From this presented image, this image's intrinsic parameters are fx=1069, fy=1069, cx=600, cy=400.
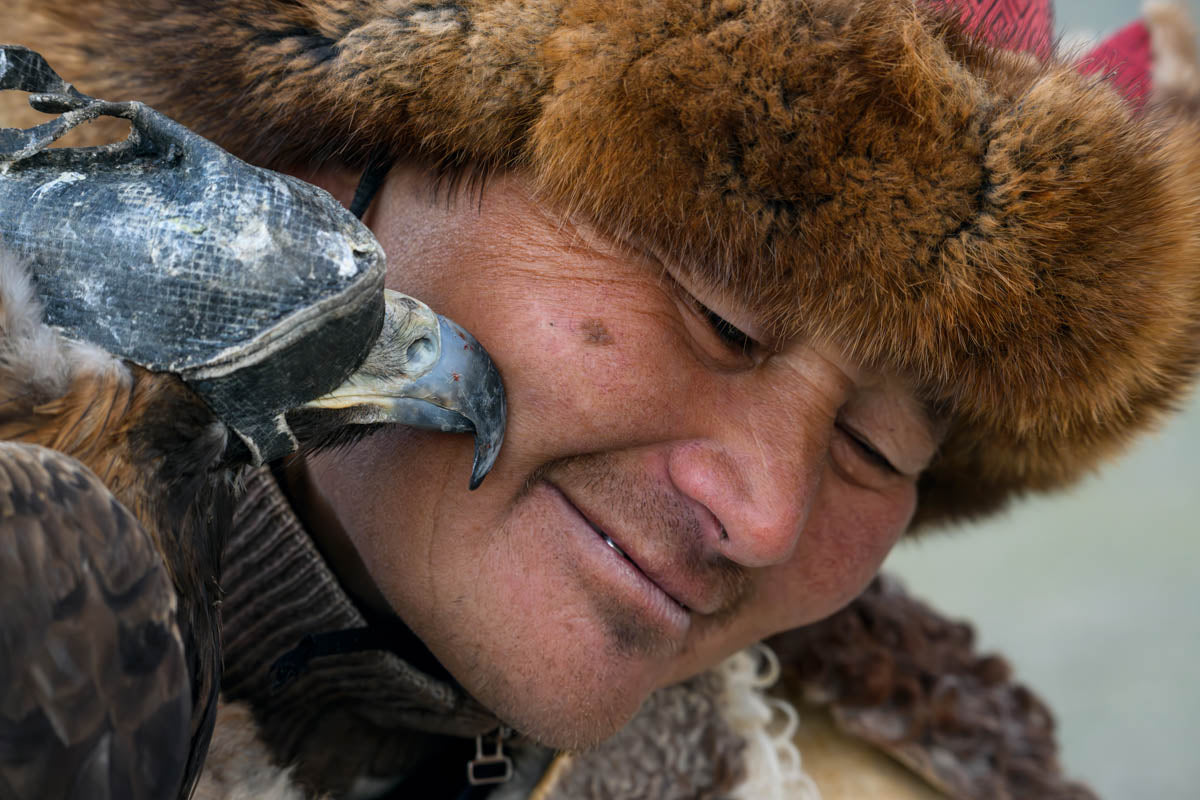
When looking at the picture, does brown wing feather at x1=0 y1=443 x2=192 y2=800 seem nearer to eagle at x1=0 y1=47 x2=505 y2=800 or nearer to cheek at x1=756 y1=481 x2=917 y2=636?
eagle at x1=0 y1=47 x2=505 y2=800

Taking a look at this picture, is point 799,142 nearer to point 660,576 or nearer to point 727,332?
point 727,332

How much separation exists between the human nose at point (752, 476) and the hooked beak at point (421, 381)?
0.67ft

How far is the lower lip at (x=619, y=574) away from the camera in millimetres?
957

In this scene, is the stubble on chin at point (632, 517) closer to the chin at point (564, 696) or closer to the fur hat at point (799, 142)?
the chin at point (564, 696)

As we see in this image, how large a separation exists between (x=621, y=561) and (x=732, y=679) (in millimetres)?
496

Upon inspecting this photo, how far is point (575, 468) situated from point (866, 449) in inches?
14.1

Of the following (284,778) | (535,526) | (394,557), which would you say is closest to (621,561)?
(535,526)

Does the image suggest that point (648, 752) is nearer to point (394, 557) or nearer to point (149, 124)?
point (394, 557)

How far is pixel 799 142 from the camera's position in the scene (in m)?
0.81

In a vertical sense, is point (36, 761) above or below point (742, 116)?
below

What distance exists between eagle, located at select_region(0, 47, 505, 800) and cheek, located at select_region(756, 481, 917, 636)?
1.81 feet

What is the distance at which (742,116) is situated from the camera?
2.64ft

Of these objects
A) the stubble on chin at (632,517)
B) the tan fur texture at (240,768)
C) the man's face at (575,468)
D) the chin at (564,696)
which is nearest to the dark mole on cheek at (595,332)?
the man's face at (575,468)

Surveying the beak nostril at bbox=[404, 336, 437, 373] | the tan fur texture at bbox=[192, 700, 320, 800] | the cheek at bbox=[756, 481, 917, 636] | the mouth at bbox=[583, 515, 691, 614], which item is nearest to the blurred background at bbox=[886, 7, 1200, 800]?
the cheek at bbox=[756, 481, 917, 636]
